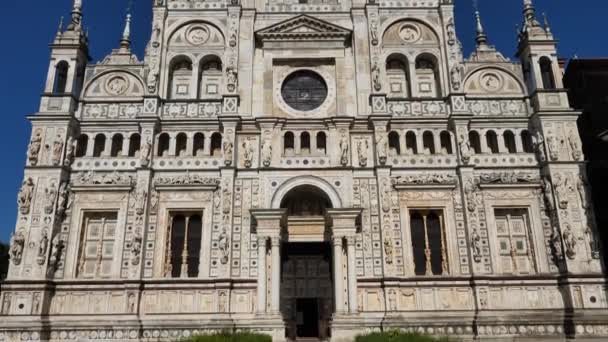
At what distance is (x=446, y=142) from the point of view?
75.5 feet

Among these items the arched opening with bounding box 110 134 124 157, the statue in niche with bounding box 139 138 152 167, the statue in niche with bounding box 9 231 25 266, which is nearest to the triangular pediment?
the statue in niche with bounding box 139 138 152 167

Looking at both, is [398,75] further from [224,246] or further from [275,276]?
[224,246]

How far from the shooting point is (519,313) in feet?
65.4

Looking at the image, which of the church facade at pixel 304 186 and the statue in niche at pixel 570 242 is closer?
the church facade at pixel 304 186

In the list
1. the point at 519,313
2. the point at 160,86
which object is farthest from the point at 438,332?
the point at 160,86

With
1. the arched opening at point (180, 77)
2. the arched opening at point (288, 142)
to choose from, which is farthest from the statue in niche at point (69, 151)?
the arched opening at point (288, 142)

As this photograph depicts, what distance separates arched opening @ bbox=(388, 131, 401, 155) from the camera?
22.8m

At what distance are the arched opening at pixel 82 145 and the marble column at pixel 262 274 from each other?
938 cm

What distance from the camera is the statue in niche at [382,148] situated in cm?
2188

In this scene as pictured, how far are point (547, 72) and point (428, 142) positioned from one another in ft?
22.6

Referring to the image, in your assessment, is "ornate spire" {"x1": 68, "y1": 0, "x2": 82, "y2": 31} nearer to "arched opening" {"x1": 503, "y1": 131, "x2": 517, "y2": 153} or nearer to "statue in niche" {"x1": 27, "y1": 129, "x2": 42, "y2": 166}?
"statue in niche" {"x1": 27, "y1": 129, "x2": 42, "y2": 166}

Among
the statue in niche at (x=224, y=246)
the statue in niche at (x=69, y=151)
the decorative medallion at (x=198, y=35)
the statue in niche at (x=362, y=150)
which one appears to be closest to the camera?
the statue in niche at (x=224, y=246)

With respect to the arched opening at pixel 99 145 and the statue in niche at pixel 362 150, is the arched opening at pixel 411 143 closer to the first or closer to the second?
the statue in niche at pixel 362 150

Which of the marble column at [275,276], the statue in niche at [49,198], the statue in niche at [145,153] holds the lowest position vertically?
the marble column at [275,276]
